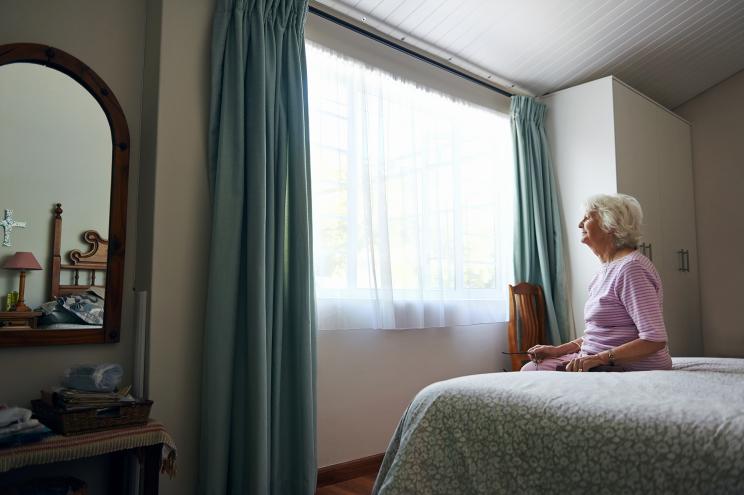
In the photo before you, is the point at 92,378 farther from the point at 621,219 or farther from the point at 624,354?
the point at 621,219

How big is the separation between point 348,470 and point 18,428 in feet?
5.26

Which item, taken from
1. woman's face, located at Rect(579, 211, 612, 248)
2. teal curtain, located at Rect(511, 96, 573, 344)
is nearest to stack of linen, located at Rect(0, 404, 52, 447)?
woman's face, located at Rect(579, 211, 612, 248)

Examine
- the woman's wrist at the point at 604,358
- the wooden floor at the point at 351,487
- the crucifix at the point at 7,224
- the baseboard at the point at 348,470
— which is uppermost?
the crucifix at the point at 7,224

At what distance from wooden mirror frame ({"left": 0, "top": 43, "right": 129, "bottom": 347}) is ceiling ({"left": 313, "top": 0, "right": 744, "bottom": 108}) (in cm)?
119

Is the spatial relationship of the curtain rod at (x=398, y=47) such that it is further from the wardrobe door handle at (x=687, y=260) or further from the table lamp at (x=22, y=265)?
the wardrobe door handle at (x=687, y=260)

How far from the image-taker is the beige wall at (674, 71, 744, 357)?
14.4ft

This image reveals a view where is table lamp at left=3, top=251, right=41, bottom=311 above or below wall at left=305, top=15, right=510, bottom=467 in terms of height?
above

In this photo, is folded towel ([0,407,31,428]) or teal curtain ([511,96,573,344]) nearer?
folded towel ([0,407,31,428])

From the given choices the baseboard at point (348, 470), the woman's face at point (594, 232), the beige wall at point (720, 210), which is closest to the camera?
the woman's face at point (594, 232)

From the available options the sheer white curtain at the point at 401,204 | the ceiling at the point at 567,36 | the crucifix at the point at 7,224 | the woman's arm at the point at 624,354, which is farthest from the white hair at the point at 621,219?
the crucifix at the point at 7,224

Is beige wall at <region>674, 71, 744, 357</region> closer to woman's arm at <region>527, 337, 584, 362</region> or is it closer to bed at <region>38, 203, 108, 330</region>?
woman's arm at <region>527, 337, 584, 362</region>

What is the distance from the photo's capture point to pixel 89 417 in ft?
5.90

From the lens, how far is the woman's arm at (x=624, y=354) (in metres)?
2.02

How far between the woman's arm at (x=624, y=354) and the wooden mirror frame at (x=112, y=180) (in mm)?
1755
